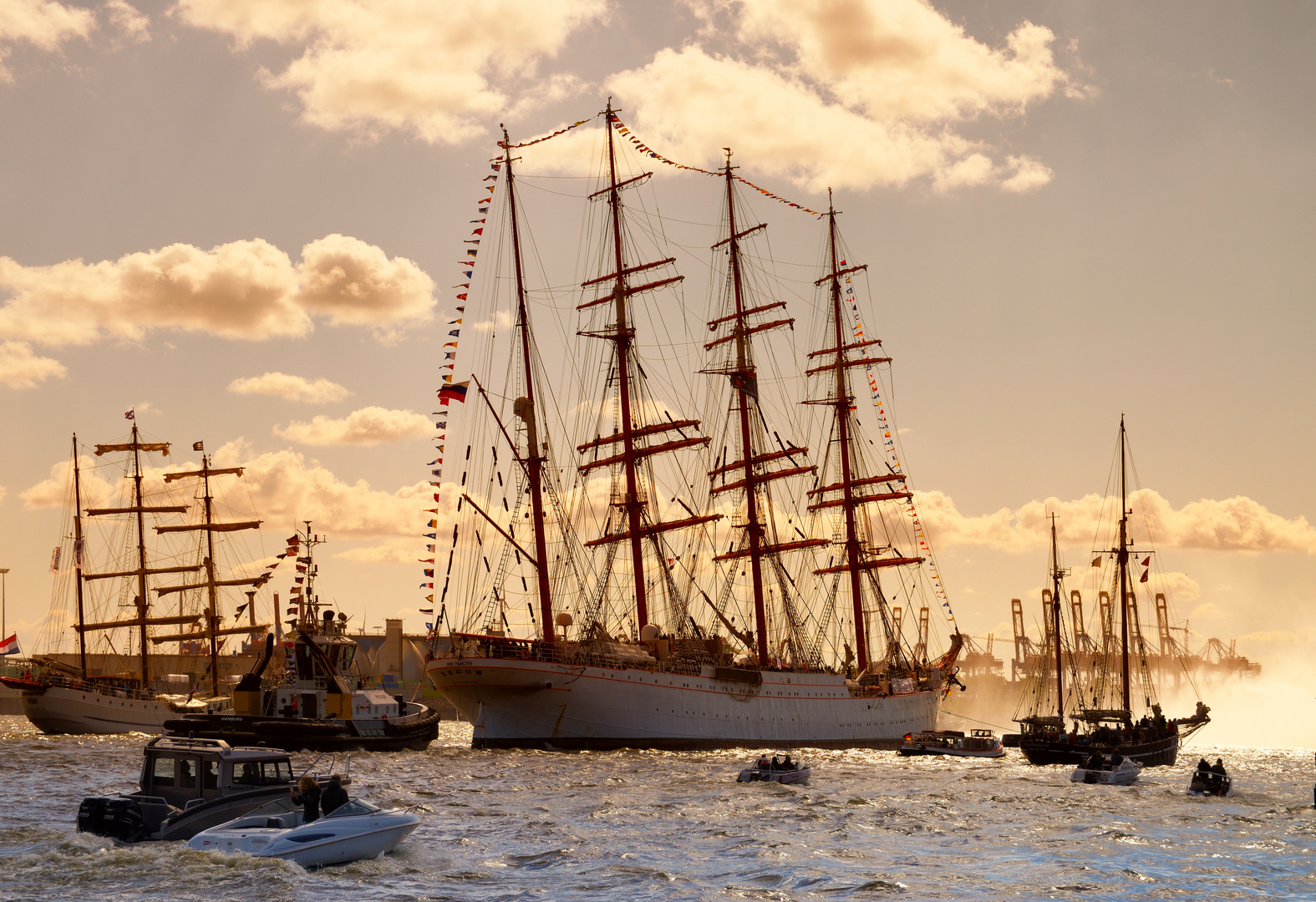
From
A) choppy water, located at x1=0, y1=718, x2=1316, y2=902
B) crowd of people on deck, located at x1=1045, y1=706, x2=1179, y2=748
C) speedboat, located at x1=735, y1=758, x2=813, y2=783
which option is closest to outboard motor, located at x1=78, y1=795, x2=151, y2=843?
choppy water, located at x1=0, y1=718, x2=1316, y2=902

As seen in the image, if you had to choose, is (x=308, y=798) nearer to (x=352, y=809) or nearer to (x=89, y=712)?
(x=352, y=809)

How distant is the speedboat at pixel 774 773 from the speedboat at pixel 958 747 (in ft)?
116

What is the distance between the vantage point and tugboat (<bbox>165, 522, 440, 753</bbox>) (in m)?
72.5

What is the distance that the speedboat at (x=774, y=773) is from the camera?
5862cm

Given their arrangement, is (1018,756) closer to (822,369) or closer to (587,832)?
(822,369)

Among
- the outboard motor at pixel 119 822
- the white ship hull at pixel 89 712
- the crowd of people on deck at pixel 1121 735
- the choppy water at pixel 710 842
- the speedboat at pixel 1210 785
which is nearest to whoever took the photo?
the choppy water at pixel 710 842

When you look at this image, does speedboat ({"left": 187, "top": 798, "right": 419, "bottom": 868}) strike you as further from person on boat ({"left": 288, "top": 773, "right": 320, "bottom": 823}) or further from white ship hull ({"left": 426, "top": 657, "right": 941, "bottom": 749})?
white ship hull ({"left": 426, "top": 657, "right": 941, "bottom": 749})

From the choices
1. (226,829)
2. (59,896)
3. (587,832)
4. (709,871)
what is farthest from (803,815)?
(59,896)

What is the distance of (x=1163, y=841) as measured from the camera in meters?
42.5

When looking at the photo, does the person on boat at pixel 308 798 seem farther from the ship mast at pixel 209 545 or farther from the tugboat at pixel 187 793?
the ship mast at pixel 209 545

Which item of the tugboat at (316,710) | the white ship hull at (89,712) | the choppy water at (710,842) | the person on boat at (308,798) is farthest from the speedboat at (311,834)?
the white ship hull at (89,712)

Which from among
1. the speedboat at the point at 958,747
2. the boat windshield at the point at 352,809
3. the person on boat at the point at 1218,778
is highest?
the boat windshield at the point at 352,809

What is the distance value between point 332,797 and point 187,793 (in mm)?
4481

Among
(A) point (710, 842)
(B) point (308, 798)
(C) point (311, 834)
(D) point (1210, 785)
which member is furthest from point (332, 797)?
(D) point (1210, 785)
